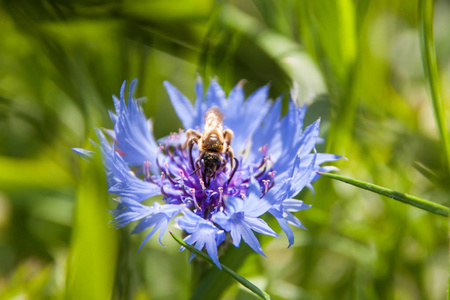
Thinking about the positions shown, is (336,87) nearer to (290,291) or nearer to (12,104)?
(290,291)

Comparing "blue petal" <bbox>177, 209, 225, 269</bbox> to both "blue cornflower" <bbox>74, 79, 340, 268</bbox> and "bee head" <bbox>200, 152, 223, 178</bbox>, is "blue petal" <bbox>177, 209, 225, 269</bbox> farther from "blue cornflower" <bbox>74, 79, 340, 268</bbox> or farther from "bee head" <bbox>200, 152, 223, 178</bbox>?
"bee head" <bbox>200, 152, 223, 178</bbox>

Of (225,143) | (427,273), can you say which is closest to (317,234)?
(427,273)

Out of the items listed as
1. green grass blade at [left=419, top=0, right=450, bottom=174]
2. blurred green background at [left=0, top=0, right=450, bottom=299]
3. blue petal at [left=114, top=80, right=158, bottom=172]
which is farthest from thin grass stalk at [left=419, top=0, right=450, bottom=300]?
blue petal at [left=114, top=80, right=158, bottom=172]

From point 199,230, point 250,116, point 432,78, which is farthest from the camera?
point 250,116

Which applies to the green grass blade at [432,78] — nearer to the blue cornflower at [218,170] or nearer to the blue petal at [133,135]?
the blue cornflower at [218,170]

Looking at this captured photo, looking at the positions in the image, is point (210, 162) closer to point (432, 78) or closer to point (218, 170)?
point (218, 170)

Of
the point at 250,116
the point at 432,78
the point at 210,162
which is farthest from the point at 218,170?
the point at 432,78
